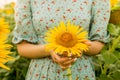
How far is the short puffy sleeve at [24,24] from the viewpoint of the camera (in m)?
1.95

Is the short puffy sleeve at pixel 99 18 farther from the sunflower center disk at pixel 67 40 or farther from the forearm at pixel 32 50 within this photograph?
the sunflower center disk at pixel 67 40

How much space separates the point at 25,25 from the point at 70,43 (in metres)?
0.46

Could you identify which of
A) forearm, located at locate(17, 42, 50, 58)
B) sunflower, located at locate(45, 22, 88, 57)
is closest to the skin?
forearm, located at locate(17, 42, 50, 58)

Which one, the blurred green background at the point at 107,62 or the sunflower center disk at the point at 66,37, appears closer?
the sunflower center disk at the point at 66,37

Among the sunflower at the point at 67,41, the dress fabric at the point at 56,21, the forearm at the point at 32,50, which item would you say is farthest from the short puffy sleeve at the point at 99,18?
the sunflower at the point at 67,41

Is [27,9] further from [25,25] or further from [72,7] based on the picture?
[72,7]

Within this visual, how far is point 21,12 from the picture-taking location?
195 centimetres

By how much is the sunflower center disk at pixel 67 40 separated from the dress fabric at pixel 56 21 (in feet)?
1.14

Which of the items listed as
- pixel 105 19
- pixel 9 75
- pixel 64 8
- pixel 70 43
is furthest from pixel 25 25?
pixel 9 75

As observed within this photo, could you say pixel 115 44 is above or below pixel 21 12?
below

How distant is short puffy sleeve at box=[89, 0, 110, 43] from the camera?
193 cm

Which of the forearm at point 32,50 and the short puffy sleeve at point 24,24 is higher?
the short puffy sleeve at point 24,24

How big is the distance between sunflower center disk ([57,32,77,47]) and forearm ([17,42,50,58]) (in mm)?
334

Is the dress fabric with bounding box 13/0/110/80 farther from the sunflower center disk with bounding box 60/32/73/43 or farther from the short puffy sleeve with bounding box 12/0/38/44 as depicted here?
the sunflower center disk with bounding box 60/32/73/43
